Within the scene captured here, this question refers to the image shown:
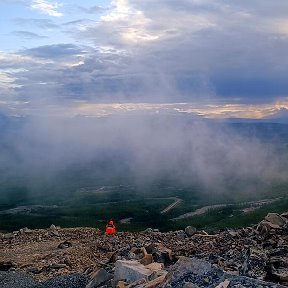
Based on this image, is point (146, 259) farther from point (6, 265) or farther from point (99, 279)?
point (6, 265)

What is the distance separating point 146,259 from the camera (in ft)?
53.0

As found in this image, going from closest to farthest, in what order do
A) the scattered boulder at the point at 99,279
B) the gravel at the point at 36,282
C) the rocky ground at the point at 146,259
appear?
the rocky ground at the point at 146,259 < the scattered boulder at the point at 99,279 < the gravel at the point at 36,282

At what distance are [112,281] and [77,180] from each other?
170 metres

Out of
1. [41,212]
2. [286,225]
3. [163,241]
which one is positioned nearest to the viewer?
[286,225]

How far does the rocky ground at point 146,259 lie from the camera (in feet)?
39.7

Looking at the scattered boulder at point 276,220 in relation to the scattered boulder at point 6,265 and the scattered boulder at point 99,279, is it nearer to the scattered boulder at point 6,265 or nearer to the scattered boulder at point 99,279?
the scattered boulder at point 99,279

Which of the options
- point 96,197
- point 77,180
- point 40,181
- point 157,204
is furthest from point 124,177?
point 157,204

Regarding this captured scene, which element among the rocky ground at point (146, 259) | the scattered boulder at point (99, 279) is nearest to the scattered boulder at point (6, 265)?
the rocky ground at point (146, 259)

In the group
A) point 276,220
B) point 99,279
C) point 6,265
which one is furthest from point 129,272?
point 276,220

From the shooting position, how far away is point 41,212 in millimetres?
110188

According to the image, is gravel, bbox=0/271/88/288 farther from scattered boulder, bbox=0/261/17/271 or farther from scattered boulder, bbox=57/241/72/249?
scattered boulder, bbox=57/241/72/249

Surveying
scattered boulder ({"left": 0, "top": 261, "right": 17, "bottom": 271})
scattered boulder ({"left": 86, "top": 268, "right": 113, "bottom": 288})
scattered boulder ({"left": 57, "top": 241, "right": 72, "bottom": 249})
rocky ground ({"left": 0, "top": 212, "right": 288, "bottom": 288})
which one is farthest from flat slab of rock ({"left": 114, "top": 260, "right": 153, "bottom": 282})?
scattered boulder ({"left": 57, "top": 241, "right": 72, "bottom": 249})

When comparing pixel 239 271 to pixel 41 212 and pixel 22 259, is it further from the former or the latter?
pixel 41 212

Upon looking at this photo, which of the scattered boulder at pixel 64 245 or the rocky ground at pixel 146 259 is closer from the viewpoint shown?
the rocky ground at pixel 146 259
